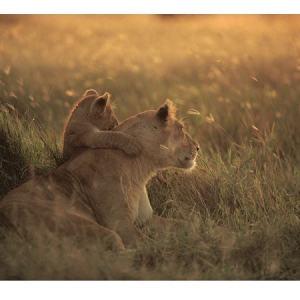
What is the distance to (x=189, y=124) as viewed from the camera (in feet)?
31.3

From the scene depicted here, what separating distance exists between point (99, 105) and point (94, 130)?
0.88 ft

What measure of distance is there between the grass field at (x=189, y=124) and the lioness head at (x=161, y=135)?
1.20 ft

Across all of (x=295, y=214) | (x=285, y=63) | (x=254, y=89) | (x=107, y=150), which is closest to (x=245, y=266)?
(x=295, y=214)

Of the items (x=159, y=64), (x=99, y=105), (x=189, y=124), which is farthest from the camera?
(x=159, y=64)

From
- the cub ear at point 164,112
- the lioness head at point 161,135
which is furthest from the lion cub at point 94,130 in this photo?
the cub ear at point 164,112

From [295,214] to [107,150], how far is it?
74.7 inches

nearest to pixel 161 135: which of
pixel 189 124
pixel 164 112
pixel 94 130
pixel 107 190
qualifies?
pixel 164 112

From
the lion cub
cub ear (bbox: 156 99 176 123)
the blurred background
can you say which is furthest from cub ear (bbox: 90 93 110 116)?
the blurred background

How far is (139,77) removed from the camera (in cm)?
1259

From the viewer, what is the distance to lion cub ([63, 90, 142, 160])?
5828 mm

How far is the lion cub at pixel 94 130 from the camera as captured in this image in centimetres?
583

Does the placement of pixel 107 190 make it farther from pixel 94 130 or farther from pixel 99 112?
pixel 99 112

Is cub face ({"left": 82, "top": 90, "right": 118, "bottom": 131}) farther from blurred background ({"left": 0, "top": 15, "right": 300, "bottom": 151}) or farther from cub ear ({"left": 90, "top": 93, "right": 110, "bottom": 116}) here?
blurred background ({"left": 0, "top": 15, "right": 300, "bottom": 151})

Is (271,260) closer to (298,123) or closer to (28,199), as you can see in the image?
(28,199)
